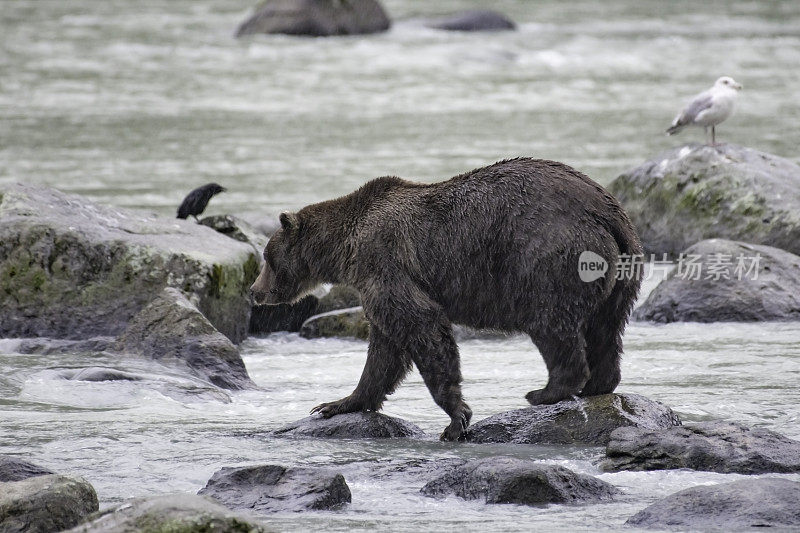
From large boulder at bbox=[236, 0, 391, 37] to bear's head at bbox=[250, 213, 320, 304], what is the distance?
21217 mm

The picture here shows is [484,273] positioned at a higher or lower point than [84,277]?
higher

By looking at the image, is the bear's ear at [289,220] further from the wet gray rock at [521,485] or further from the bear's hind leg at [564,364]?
the wet gray rock at [521,485]

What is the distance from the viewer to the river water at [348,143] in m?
6.87

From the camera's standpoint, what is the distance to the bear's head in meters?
7.84

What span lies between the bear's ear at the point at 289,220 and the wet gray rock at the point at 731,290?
352cm

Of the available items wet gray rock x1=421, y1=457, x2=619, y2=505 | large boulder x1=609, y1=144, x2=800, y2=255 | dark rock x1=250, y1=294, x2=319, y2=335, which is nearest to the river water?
wet gray rock x1=421, y1=457, x2=619, y2=505

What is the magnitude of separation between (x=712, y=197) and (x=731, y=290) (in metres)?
2.05

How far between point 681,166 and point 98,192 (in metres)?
6.29

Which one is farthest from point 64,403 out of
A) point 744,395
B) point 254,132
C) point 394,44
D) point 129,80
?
point 394,44

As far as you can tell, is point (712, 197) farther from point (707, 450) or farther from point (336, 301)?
point (707, 450)

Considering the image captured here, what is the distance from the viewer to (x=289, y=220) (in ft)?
25.4

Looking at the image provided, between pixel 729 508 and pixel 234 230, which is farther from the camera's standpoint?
pixel 234 230

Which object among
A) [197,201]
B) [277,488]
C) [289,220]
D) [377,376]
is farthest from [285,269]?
[197,201]

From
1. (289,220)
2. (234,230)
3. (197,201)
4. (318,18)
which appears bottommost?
(234,230)
